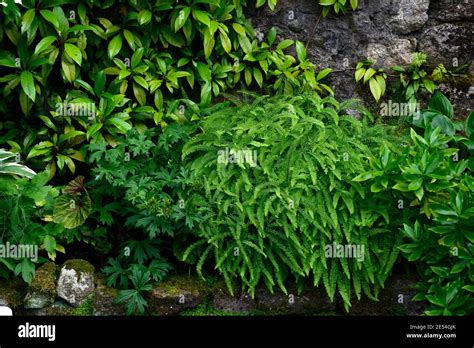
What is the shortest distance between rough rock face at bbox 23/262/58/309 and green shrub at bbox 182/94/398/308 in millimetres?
1054

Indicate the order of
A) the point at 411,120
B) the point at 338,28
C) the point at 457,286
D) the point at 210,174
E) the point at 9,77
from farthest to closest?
the point at 338,28, the point at 411,120, the point at 9,77, the point at 210,174, the point at 457,286

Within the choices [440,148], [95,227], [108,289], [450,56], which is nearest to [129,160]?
[95,227]

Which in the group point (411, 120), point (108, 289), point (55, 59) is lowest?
point (108, 289)

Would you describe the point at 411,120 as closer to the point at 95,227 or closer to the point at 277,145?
the point at 277,145

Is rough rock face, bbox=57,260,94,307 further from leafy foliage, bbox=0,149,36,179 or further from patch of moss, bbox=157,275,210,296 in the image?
leafy foliage, bbox=0,149,36,179

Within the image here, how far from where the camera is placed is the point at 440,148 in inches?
247

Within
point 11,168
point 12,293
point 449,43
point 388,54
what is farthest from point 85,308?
point 449,43

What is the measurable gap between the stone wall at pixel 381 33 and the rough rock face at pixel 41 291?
330cm

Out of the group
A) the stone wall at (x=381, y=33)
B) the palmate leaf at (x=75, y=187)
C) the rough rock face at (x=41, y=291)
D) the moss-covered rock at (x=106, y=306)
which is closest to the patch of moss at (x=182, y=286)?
the moss-covered rock at (x=106, y=306)

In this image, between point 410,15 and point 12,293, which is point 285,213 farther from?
point 410,15

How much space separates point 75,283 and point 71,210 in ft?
2.02

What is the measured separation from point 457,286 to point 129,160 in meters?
2.78

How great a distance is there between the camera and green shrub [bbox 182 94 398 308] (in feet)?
19.5

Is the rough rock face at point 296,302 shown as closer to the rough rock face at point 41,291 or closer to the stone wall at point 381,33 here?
the rough rock face at point 41,291
